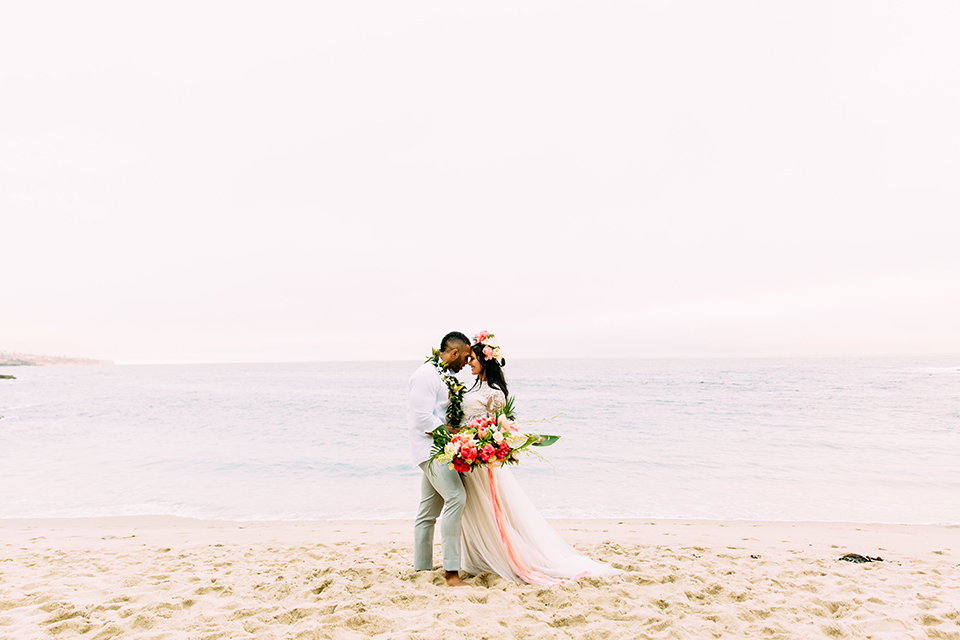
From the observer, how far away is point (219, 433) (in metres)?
18.3

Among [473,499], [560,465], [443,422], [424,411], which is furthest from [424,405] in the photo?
[560,465]

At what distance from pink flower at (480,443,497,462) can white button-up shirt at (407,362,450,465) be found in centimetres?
45

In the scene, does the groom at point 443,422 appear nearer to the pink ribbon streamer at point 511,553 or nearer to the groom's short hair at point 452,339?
the groom's short hair at point 452,339

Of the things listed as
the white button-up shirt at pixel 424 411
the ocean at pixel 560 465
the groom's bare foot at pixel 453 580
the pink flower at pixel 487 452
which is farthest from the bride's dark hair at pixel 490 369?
the groom's bare foot at pixel 453 580

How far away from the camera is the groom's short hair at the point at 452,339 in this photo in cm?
409

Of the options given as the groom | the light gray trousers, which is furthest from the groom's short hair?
the light gray trousers

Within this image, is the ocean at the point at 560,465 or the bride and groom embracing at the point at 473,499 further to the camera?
the ocean at the point at 560,465

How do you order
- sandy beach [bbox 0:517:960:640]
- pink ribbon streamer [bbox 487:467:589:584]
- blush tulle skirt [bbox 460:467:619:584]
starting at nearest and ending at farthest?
sandy beach [bbox 0:517:960:640] → pink ribbon streamer [bbox 487:467:589:584] → blush tulle skirt [bbox 460:467:619:584]

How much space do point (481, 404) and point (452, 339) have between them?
60 cm

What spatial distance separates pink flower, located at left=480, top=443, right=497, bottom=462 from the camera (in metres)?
3.93

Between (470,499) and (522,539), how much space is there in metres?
0.58

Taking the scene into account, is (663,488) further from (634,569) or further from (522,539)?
(522,539)

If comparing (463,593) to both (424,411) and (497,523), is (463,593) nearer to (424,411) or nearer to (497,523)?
(497,523)

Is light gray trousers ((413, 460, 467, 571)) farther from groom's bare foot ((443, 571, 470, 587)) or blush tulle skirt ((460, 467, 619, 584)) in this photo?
blush tulle skirt ((460, 467, 619, 584))
